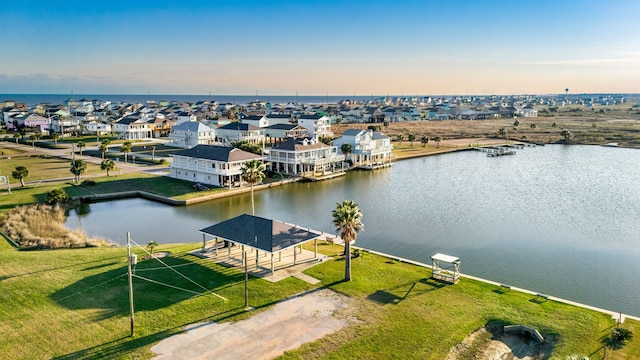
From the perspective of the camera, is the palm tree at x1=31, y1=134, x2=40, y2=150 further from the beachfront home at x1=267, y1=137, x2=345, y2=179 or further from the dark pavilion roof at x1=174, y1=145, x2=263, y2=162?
the beachfront home at x1=267, y1=137, x2=345, y2=179

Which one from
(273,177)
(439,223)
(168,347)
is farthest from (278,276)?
(273,177)

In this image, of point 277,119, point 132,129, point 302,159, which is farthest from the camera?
point 277,119

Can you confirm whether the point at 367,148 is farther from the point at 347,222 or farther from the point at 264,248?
the point at 264,248

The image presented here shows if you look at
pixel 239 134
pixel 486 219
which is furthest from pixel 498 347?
pixel 239 134

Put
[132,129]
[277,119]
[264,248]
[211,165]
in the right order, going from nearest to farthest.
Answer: [264,248] < [211,165] < [132,129] < [277,119]

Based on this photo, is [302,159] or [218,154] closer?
[218,154]

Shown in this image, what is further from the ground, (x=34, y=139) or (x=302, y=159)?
(x=34, y=139)

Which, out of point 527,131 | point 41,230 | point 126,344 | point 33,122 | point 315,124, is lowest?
point 41,230

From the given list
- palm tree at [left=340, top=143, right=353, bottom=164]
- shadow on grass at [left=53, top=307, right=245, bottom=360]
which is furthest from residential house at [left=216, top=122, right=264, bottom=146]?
shadow on grass at [left=53, top=307, right=245, bottom=360]

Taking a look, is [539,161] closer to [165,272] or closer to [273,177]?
[273,177]
